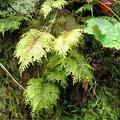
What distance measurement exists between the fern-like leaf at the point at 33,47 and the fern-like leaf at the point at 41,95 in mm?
122

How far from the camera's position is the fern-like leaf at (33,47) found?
1.20 metres

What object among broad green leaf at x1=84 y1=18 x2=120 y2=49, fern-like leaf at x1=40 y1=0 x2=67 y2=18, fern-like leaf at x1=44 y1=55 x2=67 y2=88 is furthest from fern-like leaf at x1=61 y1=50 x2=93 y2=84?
fern-like leaf at x1=40 y1=0 x2=67 y2=18

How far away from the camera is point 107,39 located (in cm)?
130

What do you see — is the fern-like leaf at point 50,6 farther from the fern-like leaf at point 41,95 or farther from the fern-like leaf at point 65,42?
the fern-like leaf at point 41,95

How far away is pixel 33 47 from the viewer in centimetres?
124

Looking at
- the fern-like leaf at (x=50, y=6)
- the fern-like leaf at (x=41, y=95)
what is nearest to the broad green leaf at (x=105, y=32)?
the fern-like leaf at (x=50, y=6)

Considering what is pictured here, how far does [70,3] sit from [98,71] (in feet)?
1.70

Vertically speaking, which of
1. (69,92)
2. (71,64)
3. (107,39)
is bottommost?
(69,92)

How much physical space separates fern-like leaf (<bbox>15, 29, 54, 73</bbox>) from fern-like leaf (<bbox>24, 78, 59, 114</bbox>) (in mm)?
122

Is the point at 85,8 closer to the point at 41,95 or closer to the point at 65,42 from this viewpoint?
the point at 65,42

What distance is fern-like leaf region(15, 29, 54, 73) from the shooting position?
1.20 metres

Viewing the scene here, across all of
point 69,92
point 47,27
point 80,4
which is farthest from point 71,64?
point 80,4

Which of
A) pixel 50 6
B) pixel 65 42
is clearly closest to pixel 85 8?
pixel 50 6

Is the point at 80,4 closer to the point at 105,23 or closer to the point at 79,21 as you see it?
the point at 79,21
